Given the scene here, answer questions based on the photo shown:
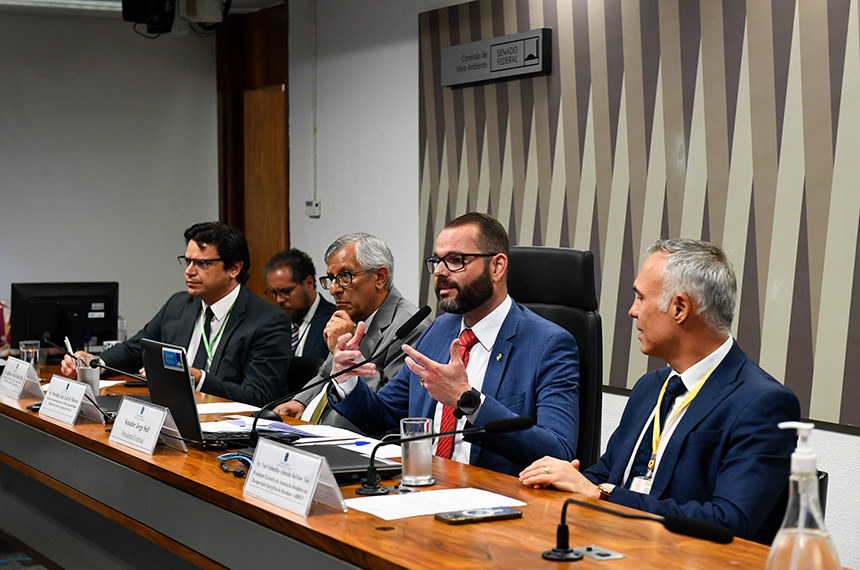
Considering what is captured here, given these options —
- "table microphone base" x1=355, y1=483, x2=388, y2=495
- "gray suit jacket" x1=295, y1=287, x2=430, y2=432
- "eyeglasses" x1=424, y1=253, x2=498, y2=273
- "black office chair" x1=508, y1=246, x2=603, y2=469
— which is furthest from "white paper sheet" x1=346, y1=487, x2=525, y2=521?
"gray suit jacket" x1=295, y1=287, x2=430, y2=432

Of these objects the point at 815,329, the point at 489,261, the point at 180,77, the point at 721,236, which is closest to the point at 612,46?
the point at 721,236

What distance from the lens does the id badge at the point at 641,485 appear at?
1928mm

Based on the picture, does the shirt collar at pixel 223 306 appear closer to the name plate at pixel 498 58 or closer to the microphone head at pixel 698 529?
the name plate at pixel 498 58

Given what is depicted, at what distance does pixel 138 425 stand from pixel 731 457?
4.34 feet

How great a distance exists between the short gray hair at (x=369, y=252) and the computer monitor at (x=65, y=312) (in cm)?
134

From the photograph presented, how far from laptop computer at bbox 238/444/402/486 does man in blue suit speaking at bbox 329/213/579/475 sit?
235 millimetres

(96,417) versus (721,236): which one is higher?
(721,236)

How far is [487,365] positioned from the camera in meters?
2.51

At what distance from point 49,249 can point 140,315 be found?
75 cm

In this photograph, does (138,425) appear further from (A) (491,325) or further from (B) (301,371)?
(B) (301,371)

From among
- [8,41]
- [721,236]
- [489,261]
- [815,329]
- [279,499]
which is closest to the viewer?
[279,499]

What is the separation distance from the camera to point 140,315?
21.7 feet

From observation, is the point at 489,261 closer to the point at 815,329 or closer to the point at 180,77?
the point at 815,329

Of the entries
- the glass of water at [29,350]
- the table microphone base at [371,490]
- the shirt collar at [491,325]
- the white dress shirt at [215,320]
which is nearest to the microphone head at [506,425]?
the table microphone base at [371,490]
